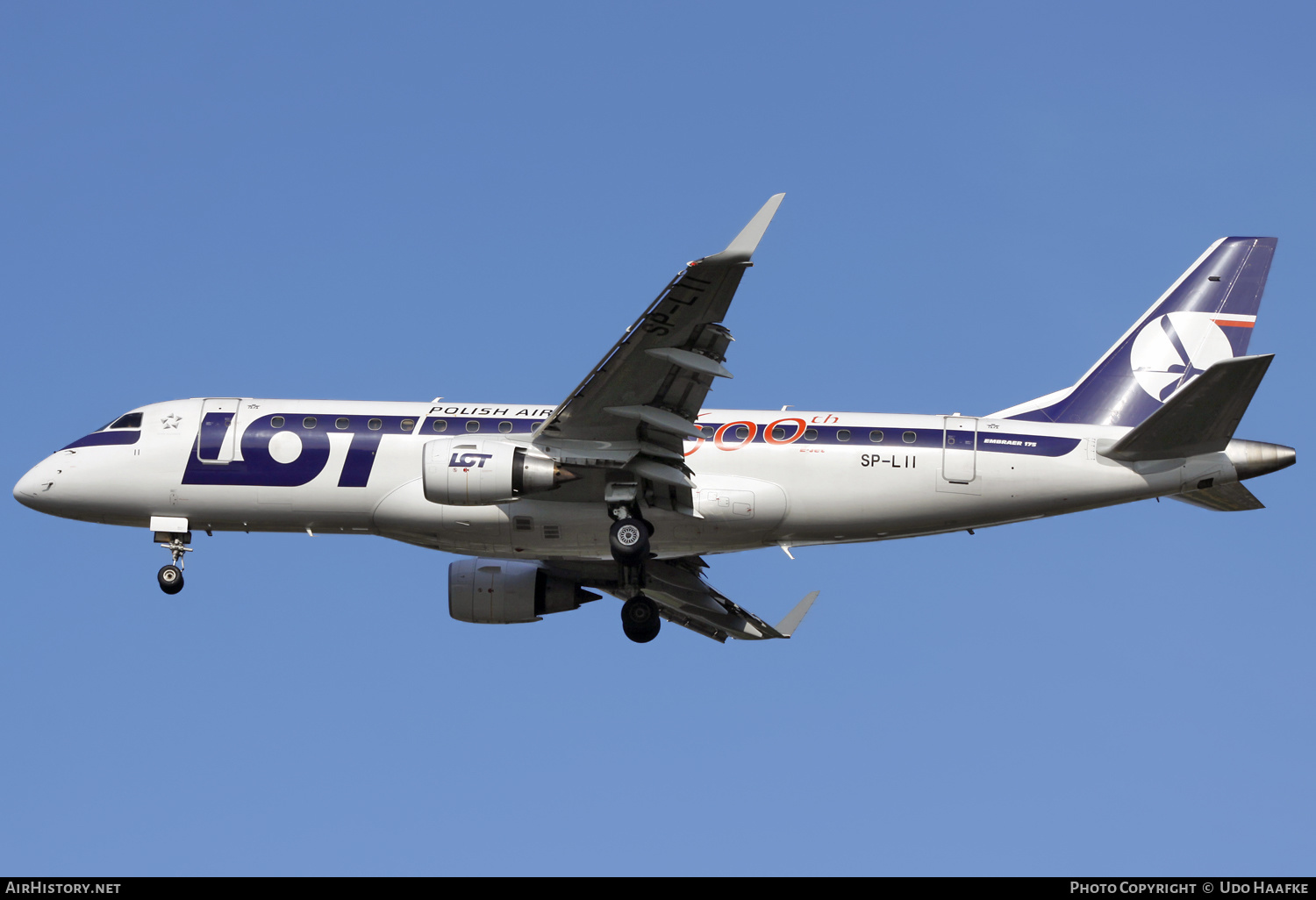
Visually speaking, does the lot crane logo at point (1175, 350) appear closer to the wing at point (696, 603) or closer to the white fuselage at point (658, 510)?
the white fuselage at point (658, 510)

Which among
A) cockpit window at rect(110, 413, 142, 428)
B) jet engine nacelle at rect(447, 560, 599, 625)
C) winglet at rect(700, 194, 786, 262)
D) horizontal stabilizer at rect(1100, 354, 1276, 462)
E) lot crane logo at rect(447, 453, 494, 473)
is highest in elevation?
cockpit window at rect(110, 413, 142, 428)

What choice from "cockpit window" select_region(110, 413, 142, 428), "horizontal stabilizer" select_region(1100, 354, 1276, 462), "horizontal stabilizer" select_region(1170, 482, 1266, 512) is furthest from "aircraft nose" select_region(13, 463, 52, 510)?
"horizontal stabilizer" select_region(1170, 482, 1266, 512)

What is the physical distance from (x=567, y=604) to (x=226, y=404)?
9.43 metres

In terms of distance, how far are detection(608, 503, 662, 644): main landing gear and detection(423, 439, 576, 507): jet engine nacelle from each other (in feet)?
6.04

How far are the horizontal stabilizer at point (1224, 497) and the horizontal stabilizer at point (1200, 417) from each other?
103 cm

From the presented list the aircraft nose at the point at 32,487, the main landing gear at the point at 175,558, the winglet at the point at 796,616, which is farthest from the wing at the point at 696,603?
the aircraft nose at the point at 32,487

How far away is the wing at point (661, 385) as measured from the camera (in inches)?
1061

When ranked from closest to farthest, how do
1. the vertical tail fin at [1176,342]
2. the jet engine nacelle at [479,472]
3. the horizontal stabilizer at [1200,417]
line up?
the horizontal stabilizer at [1200,417] → the jet engine nacelle at [479,472] → the vertical tail fin at [1176,342]

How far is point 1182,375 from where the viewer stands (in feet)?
115

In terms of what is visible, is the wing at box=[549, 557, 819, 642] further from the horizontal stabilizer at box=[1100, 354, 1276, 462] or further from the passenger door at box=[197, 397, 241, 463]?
the horizontal stabilizer at box=[1100, 354, 1276, 462]

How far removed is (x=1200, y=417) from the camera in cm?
3030

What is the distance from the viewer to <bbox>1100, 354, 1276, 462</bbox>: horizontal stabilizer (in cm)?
2875
